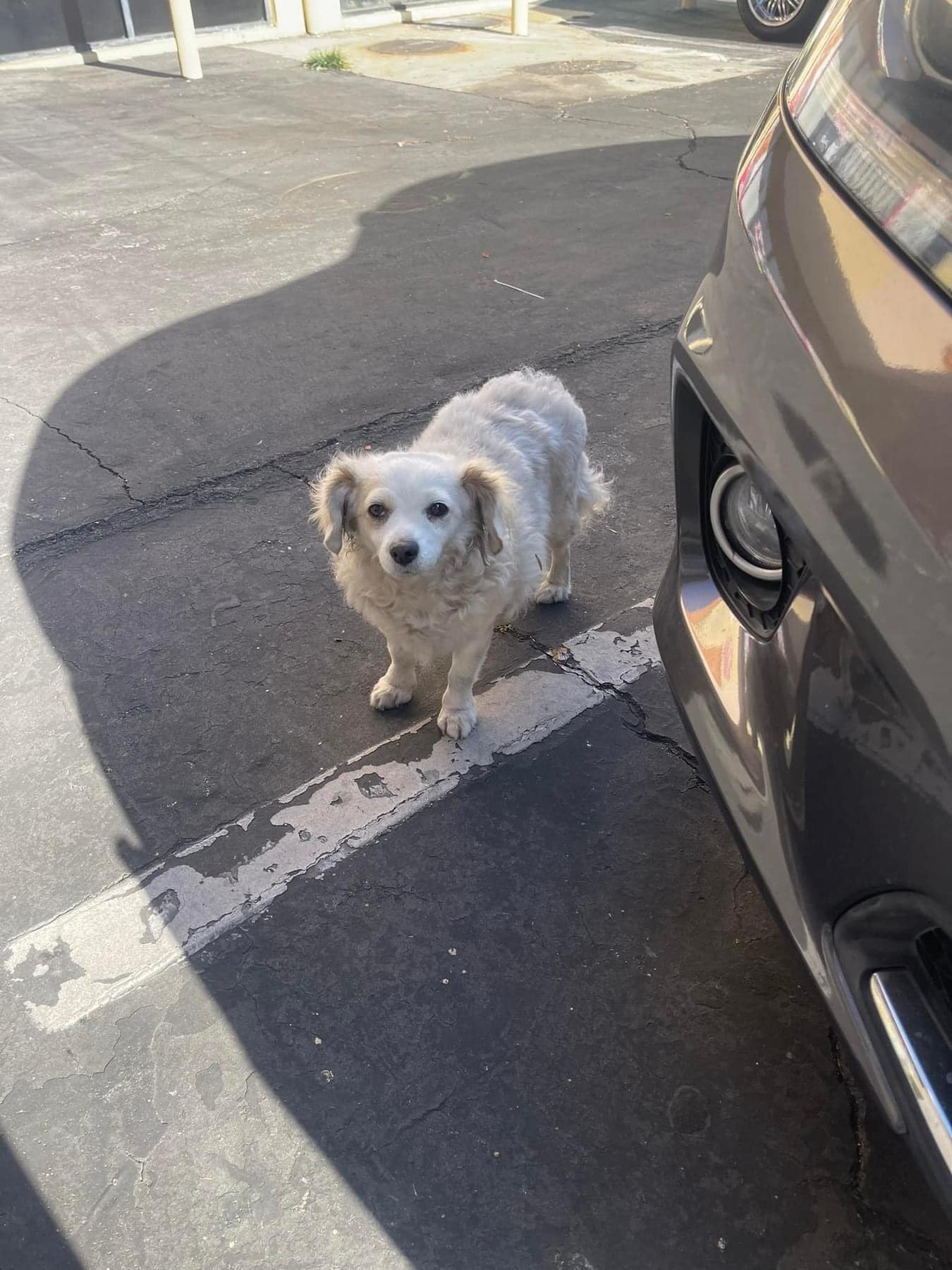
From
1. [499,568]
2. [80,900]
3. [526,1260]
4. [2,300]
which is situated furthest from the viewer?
[2,300]

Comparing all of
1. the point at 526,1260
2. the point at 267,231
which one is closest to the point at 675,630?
the point at 526,1260

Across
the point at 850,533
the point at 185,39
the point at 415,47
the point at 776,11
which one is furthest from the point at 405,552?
the point at 776,11

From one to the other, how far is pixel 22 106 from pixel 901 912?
12.6 m

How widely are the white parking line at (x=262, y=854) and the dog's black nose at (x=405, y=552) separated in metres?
0.66

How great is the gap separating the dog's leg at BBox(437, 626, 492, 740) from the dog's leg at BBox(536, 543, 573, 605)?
23.8 inches

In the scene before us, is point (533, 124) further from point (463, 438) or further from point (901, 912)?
point (901, 912)

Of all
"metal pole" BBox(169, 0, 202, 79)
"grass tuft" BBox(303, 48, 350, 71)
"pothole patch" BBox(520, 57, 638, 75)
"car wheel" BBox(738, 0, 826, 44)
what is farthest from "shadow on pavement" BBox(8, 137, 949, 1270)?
"car wheel" BBox(738, 0, 826, 44)

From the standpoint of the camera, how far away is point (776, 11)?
44.9ft

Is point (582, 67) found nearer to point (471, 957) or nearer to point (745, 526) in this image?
point (745, 526)

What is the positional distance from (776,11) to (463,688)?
48.8 feet

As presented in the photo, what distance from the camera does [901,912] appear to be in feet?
4.08

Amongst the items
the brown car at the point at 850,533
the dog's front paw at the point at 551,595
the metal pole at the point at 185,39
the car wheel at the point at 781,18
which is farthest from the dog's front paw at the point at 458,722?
the car wheel at the point at 781,18

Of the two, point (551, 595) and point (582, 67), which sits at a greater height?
point (582, 67)

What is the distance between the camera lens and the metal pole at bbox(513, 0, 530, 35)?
47.3 feet
